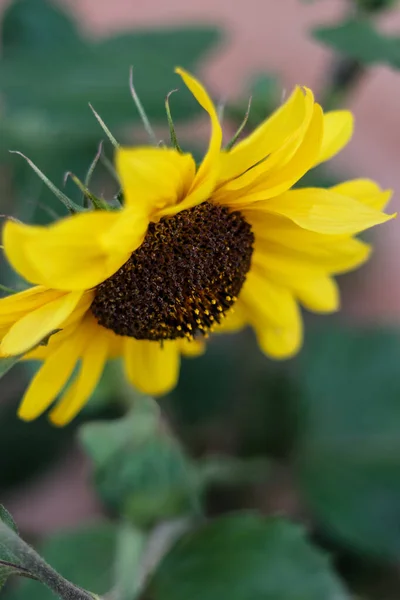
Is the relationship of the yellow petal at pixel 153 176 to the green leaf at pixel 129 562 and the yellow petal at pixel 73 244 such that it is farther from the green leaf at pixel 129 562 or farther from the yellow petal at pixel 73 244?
the green leaf at pixel 129 562

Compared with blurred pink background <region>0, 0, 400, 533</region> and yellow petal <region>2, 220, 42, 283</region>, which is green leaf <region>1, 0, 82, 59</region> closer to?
blurred pink background <region>0, 0, 400, 533</region>

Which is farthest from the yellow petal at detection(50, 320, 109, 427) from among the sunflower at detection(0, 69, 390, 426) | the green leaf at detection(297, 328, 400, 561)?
the green leaf at detection(297, 328, 400, 561)

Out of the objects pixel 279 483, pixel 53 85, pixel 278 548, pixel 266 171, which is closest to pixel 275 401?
pixel 279 483

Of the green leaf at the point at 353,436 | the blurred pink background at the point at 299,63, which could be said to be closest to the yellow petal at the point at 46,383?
the green leaf at the point at 353,436

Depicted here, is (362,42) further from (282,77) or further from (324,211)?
(282,77)

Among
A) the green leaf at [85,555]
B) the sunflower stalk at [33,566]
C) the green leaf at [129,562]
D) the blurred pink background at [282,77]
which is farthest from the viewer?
the blurred pink background at [282,77]

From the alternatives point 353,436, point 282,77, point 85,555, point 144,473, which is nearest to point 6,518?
point 144,473

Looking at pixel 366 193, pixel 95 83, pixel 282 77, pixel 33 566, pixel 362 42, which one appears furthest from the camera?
pixel 282 77

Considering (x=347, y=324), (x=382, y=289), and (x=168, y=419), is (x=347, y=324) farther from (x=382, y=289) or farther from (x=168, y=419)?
(x=168, y=419)
